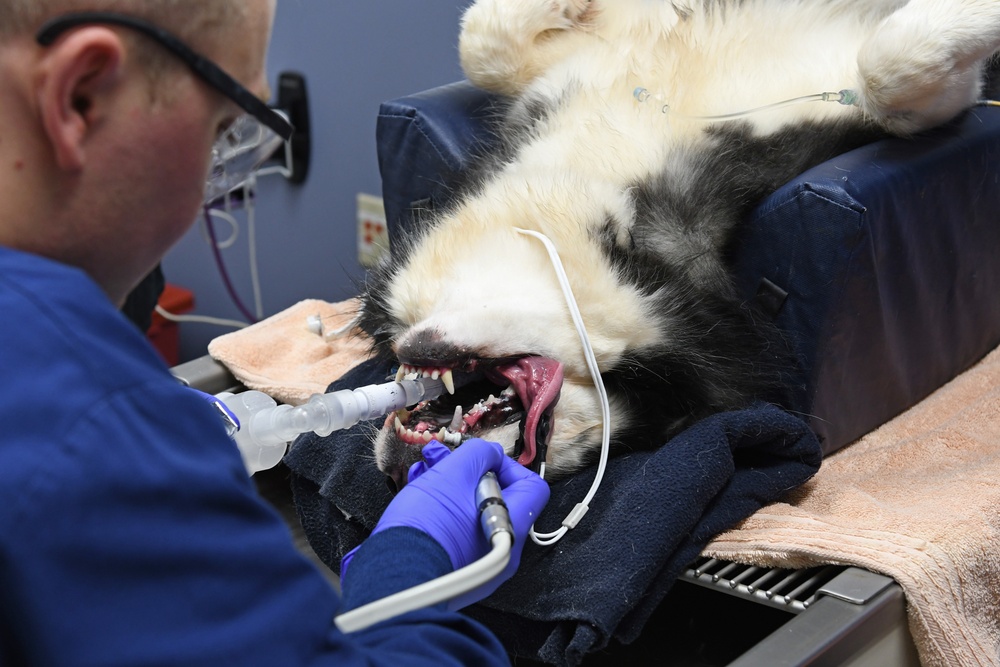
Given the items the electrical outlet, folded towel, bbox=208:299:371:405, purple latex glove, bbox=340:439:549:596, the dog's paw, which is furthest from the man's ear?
the electrical outlet

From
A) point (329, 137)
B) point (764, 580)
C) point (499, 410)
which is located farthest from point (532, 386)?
point (329, 137)

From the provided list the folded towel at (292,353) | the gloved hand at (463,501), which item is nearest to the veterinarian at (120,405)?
the gloved hand at (463,501)

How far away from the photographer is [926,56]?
1208 mm

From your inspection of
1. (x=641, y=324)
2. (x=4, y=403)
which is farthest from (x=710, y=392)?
(x=4, y=403)

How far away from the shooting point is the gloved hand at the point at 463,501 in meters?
0.84

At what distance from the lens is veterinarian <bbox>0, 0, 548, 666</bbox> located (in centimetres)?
49

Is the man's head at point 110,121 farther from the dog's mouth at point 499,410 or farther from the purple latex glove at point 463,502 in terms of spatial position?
the dog's mouth at point 499,410

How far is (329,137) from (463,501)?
181 cm

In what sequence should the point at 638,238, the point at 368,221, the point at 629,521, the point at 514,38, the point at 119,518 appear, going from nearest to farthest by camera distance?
the point at 119,518, the point at 629,521, the point at 638,238, the point at 514,38, the point at 368,221

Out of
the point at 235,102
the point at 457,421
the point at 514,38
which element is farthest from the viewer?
the point at 514,38

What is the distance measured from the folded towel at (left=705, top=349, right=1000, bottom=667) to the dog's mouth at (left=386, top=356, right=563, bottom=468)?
0.83 ft

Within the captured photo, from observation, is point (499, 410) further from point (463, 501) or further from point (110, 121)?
point (110, 121)

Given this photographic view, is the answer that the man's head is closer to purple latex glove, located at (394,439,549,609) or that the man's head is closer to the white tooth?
purple latex glove, located at (394,439,549,609)

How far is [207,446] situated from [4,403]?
0.12m
